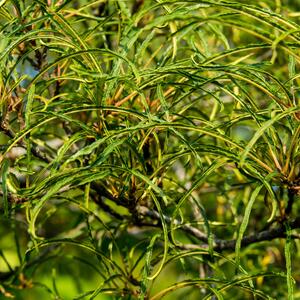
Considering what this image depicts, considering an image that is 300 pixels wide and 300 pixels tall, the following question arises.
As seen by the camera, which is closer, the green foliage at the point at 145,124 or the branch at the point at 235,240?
the green foliage at the point at 145,124

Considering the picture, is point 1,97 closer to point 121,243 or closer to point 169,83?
point 169,83

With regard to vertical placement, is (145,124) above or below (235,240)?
above

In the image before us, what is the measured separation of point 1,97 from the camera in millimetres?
806

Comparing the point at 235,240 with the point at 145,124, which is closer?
the point at 145,124

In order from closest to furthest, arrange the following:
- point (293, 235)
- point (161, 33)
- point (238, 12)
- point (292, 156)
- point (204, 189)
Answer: point (238, 12) < point (292, 156) < point (293, 235) < point (161, 33) < point (204, 189)

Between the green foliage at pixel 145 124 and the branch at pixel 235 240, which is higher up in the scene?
the green foliage at pixel 145 124

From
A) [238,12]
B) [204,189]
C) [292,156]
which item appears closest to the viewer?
[238,12]

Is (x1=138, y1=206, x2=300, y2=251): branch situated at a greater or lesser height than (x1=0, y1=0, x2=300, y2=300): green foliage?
lesser

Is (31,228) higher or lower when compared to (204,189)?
higher

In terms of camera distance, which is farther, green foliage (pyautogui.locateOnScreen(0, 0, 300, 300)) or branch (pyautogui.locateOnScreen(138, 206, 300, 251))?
branch (pyautogui.locateOnScreen(138, 206, 300, 251))

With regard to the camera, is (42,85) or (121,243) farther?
(121,243)

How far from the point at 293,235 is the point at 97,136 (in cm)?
30

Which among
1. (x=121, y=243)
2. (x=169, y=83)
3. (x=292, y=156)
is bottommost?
(x=121, y=243)

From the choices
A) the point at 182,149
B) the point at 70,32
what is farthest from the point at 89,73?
the point at 182,149
